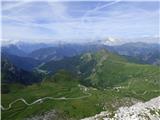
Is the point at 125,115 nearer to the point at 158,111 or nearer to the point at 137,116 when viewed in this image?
the point at 137,116

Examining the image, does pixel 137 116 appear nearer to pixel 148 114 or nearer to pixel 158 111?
pixel 148 114

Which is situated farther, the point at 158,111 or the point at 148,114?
the point at 158,111

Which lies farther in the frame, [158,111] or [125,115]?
[158,111]

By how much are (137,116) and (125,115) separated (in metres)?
3.50

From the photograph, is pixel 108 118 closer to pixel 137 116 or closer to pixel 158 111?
pixel 137 116

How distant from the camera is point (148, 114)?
113250mm

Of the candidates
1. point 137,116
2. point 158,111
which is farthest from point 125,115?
point 158,111

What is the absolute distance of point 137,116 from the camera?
355 feet

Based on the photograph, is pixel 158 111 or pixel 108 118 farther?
pixel 158 111

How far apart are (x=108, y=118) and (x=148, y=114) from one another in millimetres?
12291

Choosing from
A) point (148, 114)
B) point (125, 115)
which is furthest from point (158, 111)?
point (125, 115)

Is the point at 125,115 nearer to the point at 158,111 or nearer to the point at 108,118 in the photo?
the point at 108,118

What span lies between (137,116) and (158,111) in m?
15.3

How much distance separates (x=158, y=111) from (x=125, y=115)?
1674 centimetres
